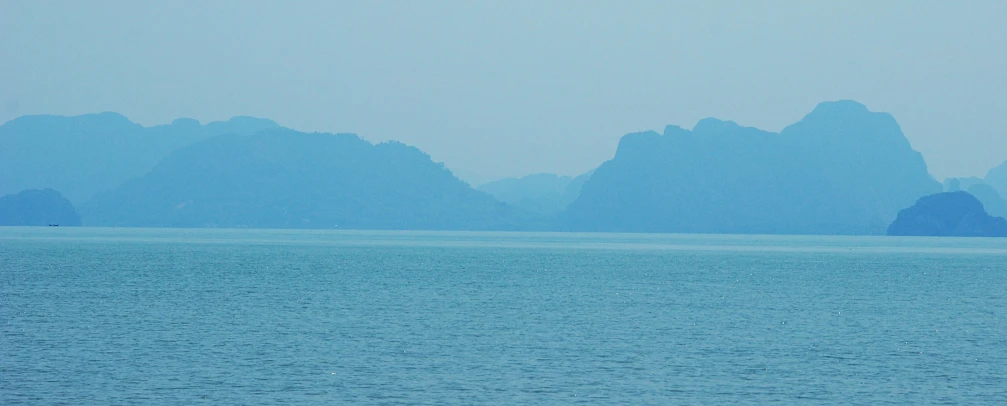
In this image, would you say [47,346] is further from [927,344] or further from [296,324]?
[927,344]

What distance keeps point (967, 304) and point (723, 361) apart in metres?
45.9

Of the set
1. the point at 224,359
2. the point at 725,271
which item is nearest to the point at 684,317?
the point at 224,359

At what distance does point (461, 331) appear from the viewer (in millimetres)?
64625

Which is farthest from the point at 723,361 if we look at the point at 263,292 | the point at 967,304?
the point at 263,292

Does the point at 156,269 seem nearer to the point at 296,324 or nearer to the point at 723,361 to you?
the point at 296,324

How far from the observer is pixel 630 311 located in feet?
262

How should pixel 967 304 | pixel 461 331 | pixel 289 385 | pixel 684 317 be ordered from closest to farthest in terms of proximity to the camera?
pixel 289 385
pixel 461 331
pixel 684 317
pixel 967 304

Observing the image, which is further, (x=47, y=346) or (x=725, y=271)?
(x=725, y=271)

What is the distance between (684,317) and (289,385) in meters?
37.2

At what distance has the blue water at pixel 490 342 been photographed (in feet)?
145

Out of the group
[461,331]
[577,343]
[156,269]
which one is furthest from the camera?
[156,269]

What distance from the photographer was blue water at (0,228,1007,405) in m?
44.2

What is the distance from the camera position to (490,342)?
194ft

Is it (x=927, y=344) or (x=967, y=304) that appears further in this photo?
(x=967, y=304)
